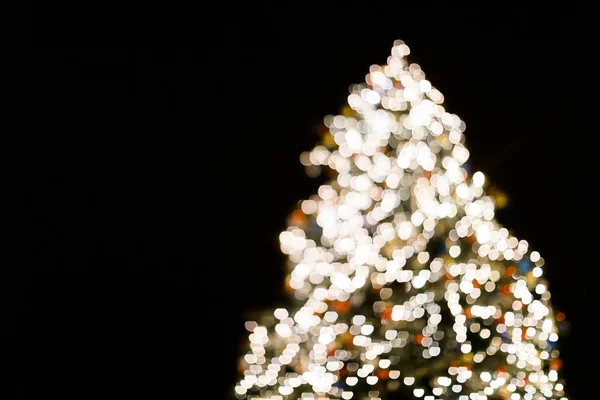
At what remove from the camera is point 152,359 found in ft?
18.8

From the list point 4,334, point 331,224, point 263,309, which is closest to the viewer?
point 331,224

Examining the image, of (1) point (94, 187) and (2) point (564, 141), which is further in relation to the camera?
(2) point (564, 141)

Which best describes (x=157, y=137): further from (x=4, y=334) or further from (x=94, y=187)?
(x=4, y=334)

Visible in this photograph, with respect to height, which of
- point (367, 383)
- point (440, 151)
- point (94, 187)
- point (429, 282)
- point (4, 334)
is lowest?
point (367, 383)

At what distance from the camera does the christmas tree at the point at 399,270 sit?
8.95 feet

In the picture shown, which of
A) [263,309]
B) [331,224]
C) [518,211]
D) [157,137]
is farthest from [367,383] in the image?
[518,211]

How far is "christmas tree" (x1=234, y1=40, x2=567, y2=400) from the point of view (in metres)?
2.73

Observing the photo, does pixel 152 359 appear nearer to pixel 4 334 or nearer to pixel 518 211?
pixel 4 334

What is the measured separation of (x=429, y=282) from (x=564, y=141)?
383 cm

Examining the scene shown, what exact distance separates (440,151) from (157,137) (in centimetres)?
333

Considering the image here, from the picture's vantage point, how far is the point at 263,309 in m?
5.70

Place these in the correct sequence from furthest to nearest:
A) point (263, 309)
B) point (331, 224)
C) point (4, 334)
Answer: point (263, 309) → point (4, 334) → point (331, 224)

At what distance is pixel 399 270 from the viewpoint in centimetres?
273

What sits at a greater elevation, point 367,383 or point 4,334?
point 4,334
